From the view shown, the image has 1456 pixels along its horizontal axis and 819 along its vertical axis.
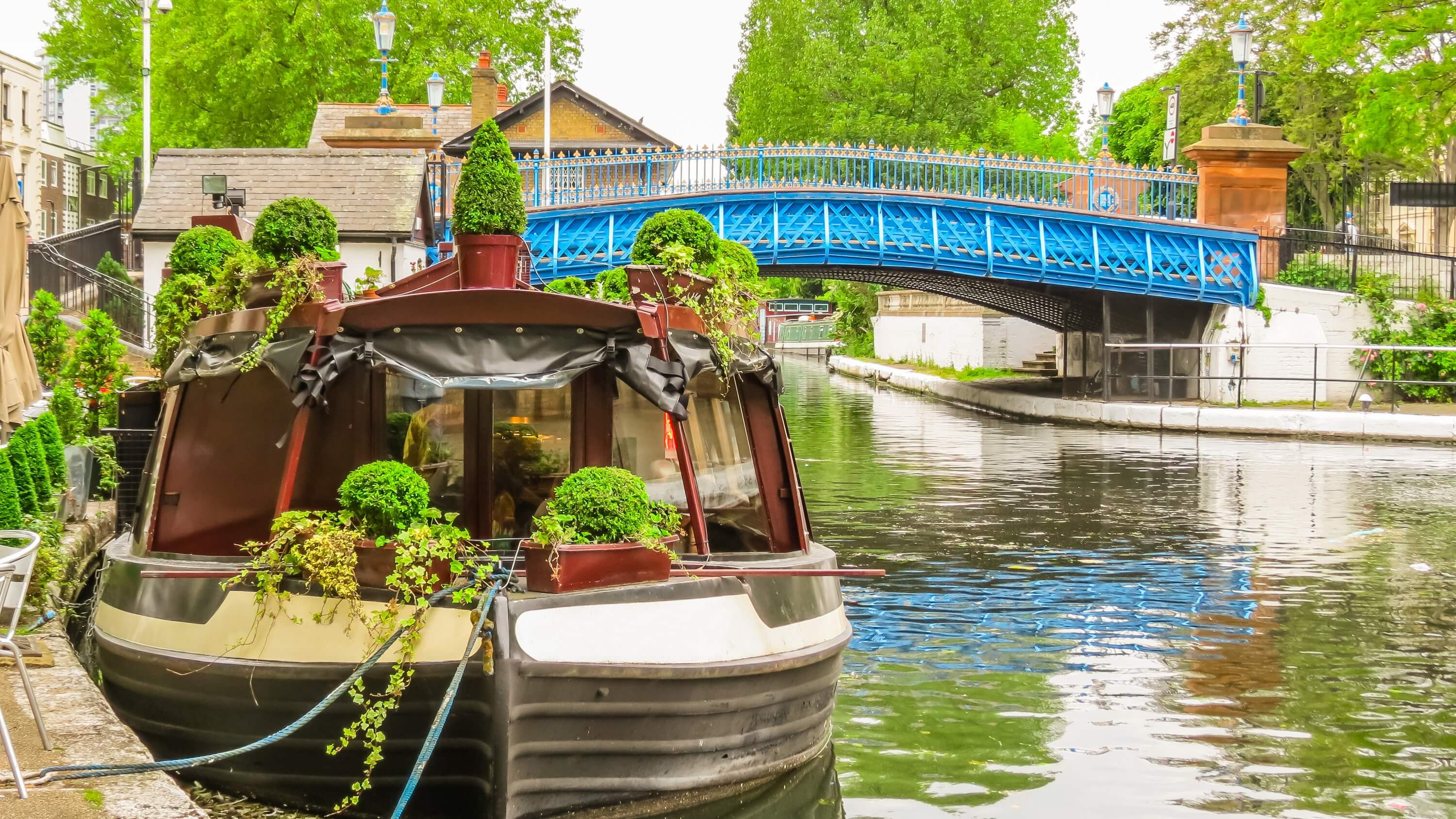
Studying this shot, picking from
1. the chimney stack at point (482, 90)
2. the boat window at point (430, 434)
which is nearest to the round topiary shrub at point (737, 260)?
the boat window at point (430, 434)

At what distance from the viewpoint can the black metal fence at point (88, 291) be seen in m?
28.2

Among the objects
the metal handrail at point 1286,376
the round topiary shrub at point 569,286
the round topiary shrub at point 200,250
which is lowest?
the metal handrail at point 1286,376

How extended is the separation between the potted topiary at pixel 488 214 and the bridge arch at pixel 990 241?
81.3ft

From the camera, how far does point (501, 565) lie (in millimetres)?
7570

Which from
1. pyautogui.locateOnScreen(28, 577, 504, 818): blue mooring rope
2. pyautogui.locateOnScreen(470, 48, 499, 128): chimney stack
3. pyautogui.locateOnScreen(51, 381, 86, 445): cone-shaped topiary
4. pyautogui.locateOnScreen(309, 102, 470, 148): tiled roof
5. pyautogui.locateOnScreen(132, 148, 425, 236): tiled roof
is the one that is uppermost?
pyautogui.locateOnScreen(470, 48, 499, 128): chimney stack

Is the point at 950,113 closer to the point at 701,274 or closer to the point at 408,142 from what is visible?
the point at 408,142

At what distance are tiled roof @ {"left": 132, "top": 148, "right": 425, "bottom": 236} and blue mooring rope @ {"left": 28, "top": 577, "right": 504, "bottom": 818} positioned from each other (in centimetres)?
1524

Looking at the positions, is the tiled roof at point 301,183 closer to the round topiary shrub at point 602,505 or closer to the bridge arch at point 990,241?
the bridge arch at point 990,241

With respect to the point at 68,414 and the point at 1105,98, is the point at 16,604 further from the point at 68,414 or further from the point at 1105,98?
the point at 1105,98

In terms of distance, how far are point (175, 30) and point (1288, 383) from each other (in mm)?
32325

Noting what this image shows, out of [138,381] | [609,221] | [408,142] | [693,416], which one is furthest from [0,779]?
[609,221]

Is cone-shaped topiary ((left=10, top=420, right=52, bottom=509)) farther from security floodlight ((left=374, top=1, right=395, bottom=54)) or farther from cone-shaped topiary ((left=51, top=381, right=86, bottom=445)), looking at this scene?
security floodlight ((left=374, top=1, right=395, bottom=54))

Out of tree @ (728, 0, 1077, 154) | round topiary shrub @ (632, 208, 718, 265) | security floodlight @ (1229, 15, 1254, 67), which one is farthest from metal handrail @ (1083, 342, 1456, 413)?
round topiary shrub @ (632, 208, 718, 265)

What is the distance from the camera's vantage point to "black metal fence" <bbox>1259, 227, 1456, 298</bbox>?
33.6m
